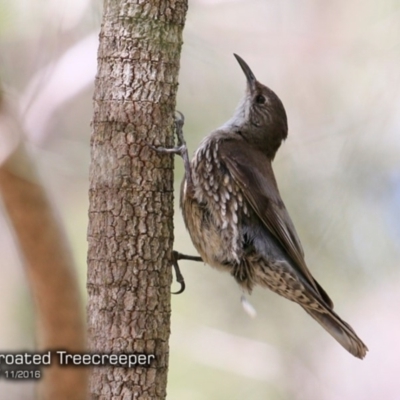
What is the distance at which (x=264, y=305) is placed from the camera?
604 centimetres

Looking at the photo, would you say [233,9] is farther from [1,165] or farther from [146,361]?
[146,361]

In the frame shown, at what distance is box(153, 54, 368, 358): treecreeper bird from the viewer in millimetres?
3836

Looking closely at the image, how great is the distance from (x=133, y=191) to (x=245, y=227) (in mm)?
990

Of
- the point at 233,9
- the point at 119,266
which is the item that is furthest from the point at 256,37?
the point at 119,266

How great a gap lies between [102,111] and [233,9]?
2.80 metres

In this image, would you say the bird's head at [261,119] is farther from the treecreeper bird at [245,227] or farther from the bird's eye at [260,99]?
the treecreeper bird at [245,227]

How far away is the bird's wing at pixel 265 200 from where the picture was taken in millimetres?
3836

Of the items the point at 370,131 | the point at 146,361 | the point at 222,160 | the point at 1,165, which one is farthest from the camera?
the point at 370,131

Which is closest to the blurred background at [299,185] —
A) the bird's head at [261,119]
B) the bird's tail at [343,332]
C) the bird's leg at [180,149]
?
the bird's head at [261,119]

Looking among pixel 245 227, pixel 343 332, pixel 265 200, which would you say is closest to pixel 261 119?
pixel 265 200

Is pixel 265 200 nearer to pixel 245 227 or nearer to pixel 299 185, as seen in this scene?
pixel 245 227

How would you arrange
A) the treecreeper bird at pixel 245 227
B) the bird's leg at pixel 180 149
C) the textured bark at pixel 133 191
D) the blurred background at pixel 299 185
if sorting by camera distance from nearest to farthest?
the textured bark at pixel 133 191 < the bird's leg at pixel 180 149 < the treecreeper bird at pixel 245 227 < the blurred background at pixel 299 185

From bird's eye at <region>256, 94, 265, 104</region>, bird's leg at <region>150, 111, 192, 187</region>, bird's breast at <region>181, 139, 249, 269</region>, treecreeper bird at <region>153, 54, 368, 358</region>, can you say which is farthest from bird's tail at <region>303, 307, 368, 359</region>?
bird's eye at <region>256, 94, 265, 104</region>

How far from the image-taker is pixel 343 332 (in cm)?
372
